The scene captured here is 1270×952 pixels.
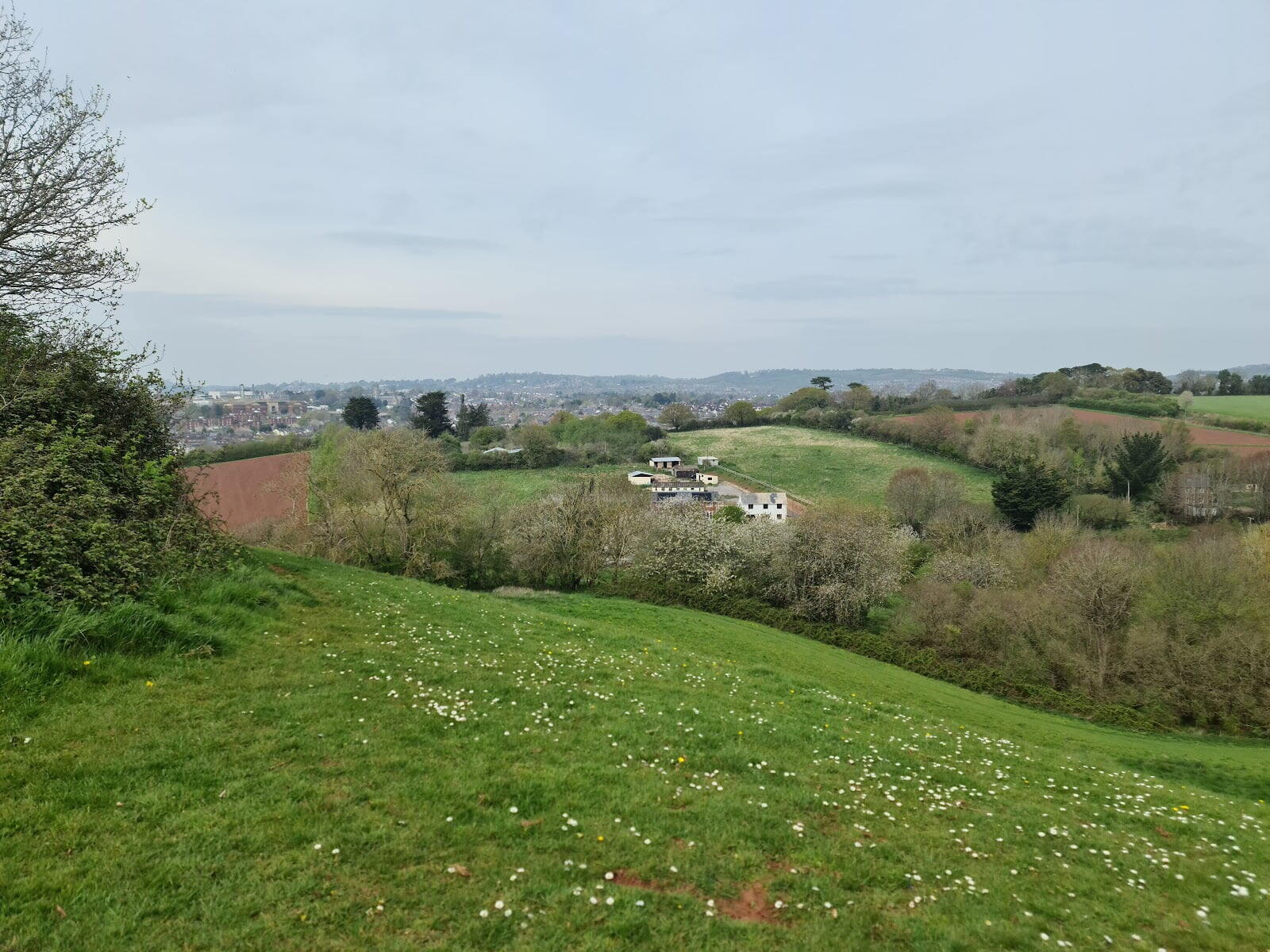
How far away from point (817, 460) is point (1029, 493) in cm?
4098

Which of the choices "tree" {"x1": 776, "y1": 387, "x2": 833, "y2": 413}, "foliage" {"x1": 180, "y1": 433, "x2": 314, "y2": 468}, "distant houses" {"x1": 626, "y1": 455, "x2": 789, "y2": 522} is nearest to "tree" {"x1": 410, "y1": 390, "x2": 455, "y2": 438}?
"foliage" {"x1": 180, "y1": 433, "x2": 314, "y2": 468}

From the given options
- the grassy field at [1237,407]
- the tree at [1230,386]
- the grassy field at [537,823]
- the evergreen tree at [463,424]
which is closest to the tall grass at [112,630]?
the grassy field at [537,823]

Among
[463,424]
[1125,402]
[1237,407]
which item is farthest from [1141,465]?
[463,424]

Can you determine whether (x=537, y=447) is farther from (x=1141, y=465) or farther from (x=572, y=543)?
(x=1141, y=465)

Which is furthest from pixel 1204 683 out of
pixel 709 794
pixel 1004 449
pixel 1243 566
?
pixel 1004 449

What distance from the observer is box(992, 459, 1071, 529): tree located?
2576 inches

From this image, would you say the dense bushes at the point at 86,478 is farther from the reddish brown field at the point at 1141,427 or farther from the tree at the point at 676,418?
the tree at the point at 676,418

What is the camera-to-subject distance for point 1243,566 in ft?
116

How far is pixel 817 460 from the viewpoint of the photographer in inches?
4151

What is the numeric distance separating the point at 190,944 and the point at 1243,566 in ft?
156

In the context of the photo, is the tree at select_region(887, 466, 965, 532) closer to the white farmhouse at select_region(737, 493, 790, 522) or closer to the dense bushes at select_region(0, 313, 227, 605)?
the white farmhouse at select_region(737, 493, 790, 522)

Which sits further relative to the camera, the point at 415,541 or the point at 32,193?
the point at 415,541

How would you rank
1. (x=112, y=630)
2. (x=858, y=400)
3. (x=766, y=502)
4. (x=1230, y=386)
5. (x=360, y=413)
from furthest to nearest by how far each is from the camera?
(x=858, y=400), (x=1230, y=386), (x=360, y=413), (x=766, y=502), (x=112, y=630)

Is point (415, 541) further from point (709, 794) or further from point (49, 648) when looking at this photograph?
point (709, 794)
